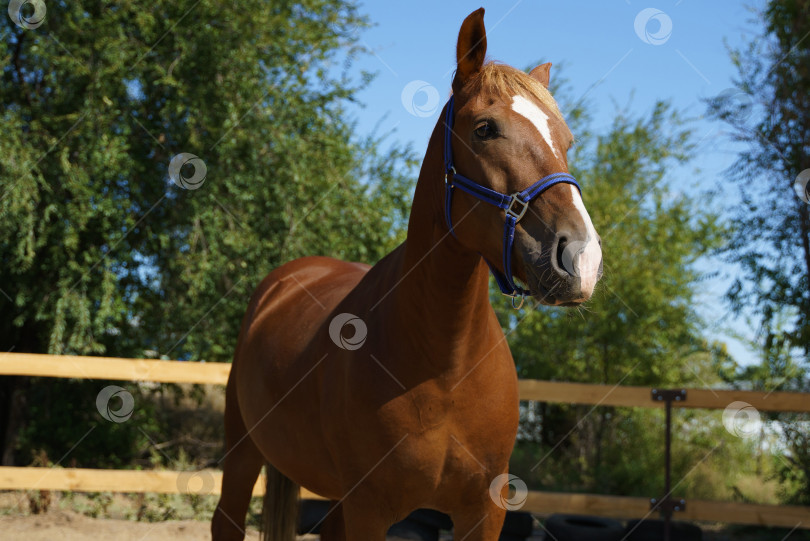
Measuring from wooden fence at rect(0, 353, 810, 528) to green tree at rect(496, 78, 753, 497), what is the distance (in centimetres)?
307

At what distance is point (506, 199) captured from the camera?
1.73m

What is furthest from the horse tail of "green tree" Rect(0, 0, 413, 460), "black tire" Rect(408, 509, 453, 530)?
"green tree" Rect(0, 0, 413, 460)

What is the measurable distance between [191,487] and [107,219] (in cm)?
317

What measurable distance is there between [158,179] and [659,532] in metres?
5.85

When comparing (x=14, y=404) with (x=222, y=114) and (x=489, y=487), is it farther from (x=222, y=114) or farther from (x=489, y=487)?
(x=489, y=487)

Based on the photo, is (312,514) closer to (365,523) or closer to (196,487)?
(196,487)

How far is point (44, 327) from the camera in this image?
7.63 meters

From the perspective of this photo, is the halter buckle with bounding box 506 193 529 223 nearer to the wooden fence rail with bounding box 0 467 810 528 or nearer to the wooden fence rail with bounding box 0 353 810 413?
the wooden fence rail with bounding box 0 353 810 413

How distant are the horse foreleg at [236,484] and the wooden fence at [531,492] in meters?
1.56

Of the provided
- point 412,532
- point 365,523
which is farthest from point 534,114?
point 412,532

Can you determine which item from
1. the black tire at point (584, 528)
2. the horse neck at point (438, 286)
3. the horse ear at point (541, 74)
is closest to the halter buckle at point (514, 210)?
the horse neck at point (438, 286)

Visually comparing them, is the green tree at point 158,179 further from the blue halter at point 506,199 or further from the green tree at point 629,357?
the blue halter at point 506,199

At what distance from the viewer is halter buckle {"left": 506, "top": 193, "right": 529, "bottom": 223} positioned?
1667 mm

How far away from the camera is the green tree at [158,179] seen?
21.8ft
